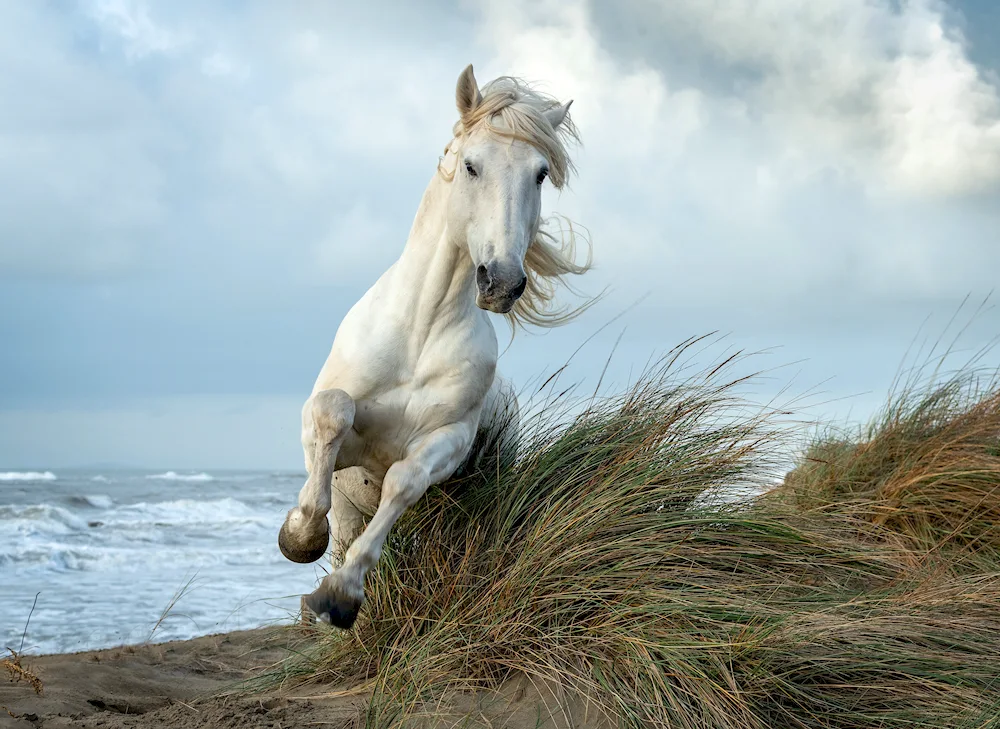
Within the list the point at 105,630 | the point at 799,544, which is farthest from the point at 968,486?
the point at 105,630

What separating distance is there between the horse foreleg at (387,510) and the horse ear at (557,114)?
1251 millimetres

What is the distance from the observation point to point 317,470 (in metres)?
3.20

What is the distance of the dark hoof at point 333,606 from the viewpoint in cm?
276

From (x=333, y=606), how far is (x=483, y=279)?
1.16 metres

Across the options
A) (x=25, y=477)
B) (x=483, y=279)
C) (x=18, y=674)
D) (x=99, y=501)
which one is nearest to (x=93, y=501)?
(x=99, y=501)

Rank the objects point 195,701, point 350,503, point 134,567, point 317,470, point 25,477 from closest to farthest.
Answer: point 317,470, point 195,701, point 350,503, point 134,567, point 25,477

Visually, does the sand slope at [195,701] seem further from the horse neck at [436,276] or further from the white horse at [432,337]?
the horse neck at [436,276]

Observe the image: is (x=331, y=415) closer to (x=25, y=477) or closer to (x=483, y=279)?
(x=483, y=279)

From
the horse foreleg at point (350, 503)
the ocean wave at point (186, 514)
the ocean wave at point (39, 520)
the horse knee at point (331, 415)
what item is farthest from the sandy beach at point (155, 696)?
the ocean wave at point (186, 514)

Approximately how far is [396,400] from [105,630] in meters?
4.22

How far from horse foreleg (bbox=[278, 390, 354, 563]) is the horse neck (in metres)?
0.47

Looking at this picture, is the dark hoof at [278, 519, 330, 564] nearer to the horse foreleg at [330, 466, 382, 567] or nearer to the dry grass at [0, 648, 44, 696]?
the horse foreleg at [330, 466, 382, 567]

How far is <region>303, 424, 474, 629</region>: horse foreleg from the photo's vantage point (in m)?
2.78

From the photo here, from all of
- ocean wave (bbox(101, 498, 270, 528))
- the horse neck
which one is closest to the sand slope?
the horse neck
